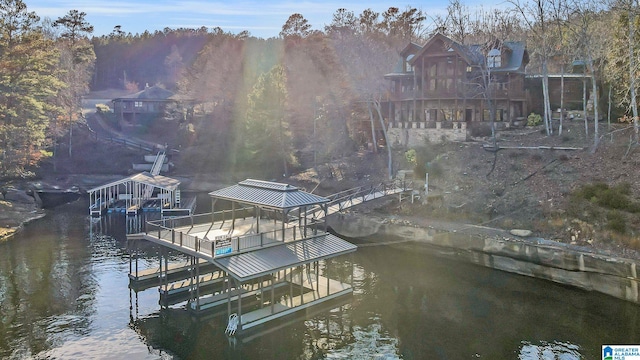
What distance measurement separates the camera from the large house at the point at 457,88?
5044 cm

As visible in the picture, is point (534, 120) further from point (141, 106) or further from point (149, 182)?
point (141, 106)

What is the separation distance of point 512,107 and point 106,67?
9621cm

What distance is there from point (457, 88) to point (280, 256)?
3414cm

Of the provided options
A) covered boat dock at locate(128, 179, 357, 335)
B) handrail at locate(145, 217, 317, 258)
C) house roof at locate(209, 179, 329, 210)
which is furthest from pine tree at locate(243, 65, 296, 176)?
handrail at locate(145, 217, 317, 258)

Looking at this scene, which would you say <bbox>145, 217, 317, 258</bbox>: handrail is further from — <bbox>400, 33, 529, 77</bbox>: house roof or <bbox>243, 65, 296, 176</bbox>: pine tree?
<bbox>243, 65, 296, 176</bbox>: pine tree

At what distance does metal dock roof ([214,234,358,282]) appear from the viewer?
72.4ft

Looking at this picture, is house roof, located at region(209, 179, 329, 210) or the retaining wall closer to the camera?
house roof, located at region(209, 179, 329, 210)

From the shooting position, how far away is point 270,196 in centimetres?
2648

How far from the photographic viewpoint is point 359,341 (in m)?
21.9

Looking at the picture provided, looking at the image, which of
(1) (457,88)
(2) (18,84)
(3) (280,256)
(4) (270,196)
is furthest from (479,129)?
(2) (18,84)

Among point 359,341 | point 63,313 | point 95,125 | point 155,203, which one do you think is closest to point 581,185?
point 359,341

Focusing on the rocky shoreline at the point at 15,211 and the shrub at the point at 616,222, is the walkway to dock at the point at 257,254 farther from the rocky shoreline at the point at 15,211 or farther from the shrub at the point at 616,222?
the rocky shoreline at the point at 15,211

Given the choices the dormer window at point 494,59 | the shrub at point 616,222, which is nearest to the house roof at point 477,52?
the dormer window at point 494,59

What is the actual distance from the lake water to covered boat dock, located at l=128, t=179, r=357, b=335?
1.10 m
